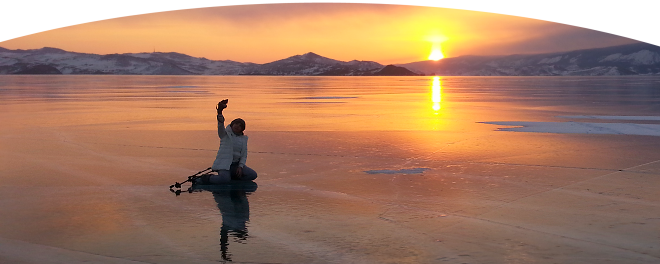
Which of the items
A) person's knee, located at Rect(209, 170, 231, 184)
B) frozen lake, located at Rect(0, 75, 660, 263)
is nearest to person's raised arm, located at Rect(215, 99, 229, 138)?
person's knee, located at Rect(209, 170, 231, 184)

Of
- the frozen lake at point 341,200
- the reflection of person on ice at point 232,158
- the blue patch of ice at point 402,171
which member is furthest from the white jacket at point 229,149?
the blue patch of ice at point 402,171

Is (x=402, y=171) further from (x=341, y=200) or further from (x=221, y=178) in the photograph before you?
(x=221, y=178)

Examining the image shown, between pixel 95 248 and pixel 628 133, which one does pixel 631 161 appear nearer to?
pixel 628 133

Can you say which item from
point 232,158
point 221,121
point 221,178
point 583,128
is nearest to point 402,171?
point 232,158

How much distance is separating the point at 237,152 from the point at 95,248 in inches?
137

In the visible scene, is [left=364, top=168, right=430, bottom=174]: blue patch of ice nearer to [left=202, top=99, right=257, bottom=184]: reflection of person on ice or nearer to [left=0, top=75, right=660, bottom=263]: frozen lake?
[left=0, top=75, right=660, bottom=263]: frozen lake

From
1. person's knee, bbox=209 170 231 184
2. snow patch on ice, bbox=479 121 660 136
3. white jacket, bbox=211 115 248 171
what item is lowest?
snow patch on ice, bbox=479 121 660 136

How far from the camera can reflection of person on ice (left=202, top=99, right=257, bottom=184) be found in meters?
8.73

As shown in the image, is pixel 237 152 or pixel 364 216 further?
pixel 237 152

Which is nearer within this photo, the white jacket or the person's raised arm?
the person's raised arm

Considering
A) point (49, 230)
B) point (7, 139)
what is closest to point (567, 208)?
point (49, 230)

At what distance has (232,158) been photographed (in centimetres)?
888

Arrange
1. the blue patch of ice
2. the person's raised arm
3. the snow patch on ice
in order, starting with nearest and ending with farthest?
the person's raised arm < the blue patch of ice < the snow patch on ice

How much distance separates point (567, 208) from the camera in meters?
7.30
